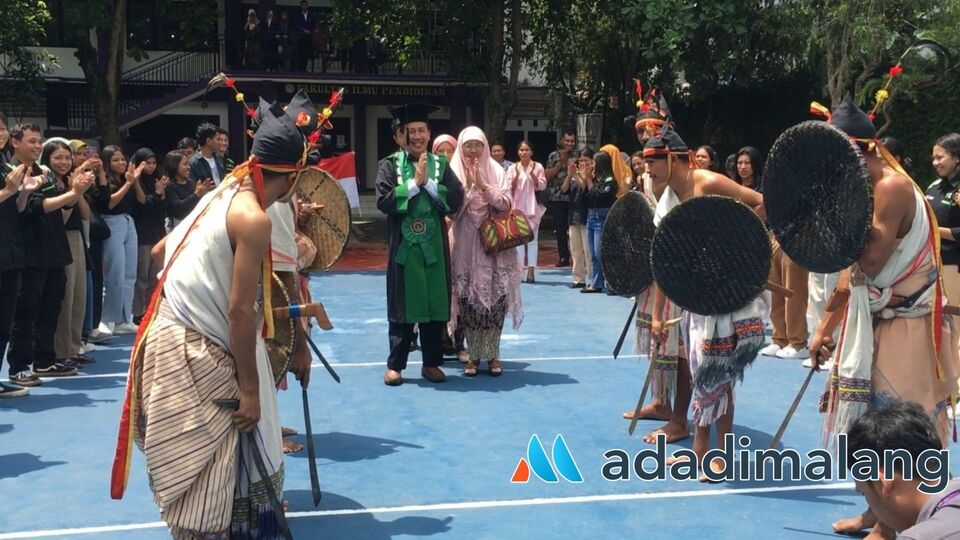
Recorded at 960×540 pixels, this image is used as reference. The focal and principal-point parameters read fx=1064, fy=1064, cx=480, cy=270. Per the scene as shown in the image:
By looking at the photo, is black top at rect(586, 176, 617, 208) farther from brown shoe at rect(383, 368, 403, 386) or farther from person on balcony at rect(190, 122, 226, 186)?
brown shoe at rect(383, 368, 403, 386)

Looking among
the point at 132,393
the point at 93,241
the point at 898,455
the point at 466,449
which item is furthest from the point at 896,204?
the point at 93,241

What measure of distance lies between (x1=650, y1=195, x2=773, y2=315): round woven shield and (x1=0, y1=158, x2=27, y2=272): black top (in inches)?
175

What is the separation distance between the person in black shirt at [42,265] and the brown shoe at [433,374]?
2786 mm

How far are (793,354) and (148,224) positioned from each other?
6.21 metres

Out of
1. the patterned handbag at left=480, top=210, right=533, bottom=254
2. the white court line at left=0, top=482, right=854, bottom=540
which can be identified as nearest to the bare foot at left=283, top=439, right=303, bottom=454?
the white court line at left=0, top=482, right=854, bottom=540

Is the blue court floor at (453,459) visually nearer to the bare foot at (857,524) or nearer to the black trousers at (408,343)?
the bare foot at (857,524)

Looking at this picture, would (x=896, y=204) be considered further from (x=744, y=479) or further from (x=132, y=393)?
(x=132, y=393)

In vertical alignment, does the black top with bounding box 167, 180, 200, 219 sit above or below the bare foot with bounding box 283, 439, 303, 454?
above

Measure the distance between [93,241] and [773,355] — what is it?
610 centimetres

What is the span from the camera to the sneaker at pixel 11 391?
24.7 feet

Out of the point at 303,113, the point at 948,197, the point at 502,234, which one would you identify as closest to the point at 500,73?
→ the point at 502,234

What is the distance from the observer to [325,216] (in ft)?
21.7

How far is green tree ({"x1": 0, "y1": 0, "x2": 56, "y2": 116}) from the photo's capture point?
689 inches

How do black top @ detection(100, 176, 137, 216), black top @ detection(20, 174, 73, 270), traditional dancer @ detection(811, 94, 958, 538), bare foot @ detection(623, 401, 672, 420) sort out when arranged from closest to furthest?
traditional dancer @ detection(811, 94, 958, 538), bare foot @ detection(623, 401, 672, 420), black top @ detection(20, 174, 73, 270), black top @ detection(100, 176, 137, 216)
